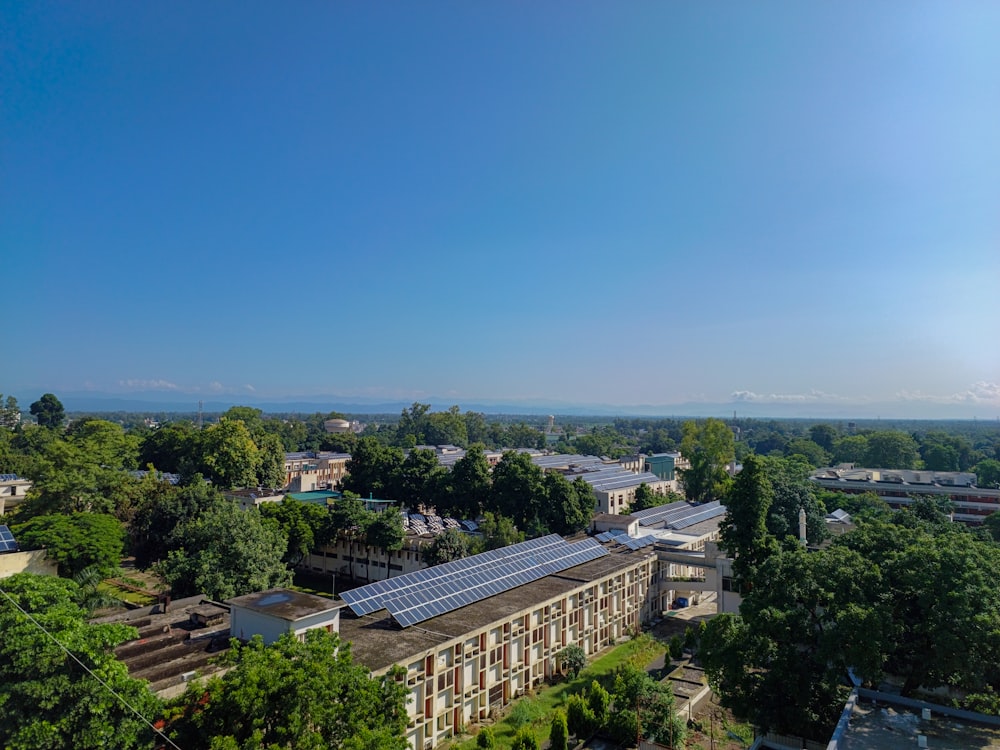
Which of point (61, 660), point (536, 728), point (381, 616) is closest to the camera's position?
point (61, 660)

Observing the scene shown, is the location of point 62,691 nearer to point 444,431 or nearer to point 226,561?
point 226,561

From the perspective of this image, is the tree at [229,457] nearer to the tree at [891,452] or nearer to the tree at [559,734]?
the tree at [559,734]

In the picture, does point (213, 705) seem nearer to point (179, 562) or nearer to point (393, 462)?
point (179, 562)

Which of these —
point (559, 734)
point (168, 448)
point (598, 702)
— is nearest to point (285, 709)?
point (559, 734)

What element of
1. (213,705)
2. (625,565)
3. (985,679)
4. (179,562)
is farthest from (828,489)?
(213,705)

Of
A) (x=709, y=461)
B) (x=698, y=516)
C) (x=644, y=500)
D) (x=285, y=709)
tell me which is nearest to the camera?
(x=285, y=709)

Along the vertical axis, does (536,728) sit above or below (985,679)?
below

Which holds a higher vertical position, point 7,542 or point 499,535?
point 7,542
